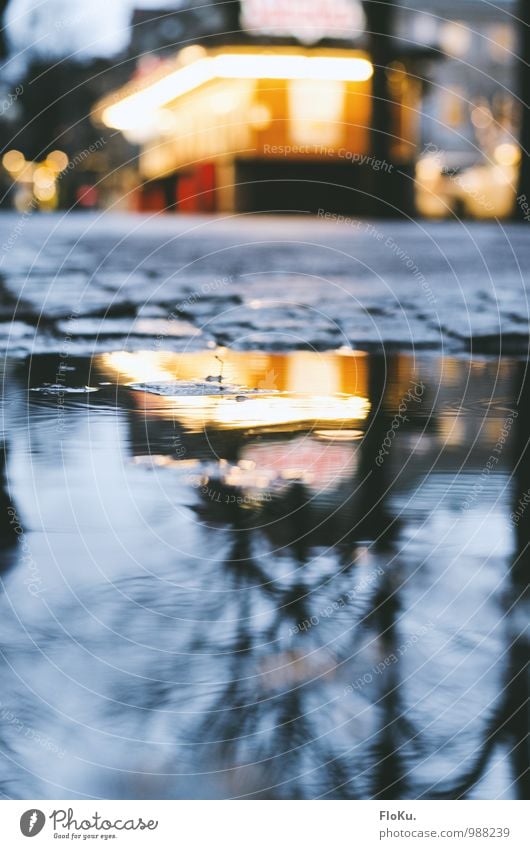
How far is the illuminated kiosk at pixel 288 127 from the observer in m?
24.5

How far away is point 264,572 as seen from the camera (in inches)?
95.8

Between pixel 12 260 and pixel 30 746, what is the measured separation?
9.11 metres

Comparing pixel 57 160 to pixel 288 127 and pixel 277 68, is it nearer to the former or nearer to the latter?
pixel 288 127

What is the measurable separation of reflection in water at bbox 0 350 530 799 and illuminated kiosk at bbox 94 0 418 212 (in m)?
18.7

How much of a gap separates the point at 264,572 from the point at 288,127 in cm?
2486

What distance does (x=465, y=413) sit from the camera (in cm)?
415

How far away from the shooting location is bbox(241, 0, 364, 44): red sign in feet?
69.4

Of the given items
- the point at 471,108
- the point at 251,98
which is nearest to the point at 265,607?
the point at 251,98

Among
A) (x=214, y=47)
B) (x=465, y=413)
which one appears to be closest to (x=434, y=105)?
(x=214, y=47)

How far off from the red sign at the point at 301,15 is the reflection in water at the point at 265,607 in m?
18.1

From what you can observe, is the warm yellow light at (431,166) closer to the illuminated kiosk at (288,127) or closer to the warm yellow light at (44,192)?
the warm yellow light at (44,192)
